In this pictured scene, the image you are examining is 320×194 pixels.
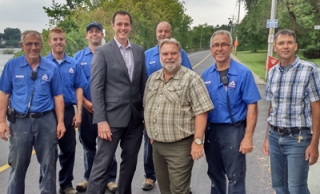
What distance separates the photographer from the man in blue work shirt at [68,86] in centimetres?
423

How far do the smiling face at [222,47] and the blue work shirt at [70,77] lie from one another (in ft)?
5.93

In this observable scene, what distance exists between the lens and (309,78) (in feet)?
10.1

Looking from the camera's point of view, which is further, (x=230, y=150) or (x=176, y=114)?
(x=230, y=150)

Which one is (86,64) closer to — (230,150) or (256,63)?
(230,150)

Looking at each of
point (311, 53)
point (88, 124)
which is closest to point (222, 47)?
point (88, 124)

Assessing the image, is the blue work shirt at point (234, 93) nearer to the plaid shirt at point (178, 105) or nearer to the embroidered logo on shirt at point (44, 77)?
the plaid shirt at point (178, 105)

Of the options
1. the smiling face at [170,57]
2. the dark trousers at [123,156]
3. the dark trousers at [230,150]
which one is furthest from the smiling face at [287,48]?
the dark trousers at [123,156]

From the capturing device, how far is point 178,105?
325cm

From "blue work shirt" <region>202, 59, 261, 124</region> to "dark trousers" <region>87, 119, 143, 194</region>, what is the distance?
38.3 inches

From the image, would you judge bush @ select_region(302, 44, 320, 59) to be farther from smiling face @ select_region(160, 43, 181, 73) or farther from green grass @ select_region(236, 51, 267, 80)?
smiling face @ select_region(160, 43, 181, 73)

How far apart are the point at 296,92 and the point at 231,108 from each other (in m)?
0.61

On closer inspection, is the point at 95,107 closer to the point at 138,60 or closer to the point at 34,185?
the point at 138,60

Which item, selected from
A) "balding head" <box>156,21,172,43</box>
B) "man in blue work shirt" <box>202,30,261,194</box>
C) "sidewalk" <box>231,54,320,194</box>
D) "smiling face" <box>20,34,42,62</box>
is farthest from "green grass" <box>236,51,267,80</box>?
"smiling face" <box>20,34,42,62</box>

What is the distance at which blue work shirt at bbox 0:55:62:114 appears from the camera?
3.48 m
